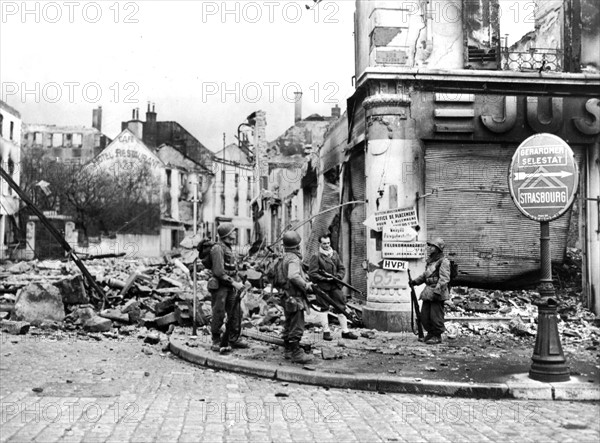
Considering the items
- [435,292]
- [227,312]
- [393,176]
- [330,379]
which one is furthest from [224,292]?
[393,176]

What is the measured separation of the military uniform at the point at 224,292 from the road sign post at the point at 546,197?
410cm

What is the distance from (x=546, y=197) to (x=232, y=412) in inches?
171

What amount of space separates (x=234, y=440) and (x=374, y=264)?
301 inches

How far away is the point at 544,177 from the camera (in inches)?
317

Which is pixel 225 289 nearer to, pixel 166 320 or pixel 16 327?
pixel 166 320

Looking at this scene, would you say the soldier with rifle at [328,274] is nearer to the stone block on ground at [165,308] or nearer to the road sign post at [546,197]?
the stone block on ground at [165,308]

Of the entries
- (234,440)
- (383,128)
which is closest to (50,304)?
Answer: (383,128)

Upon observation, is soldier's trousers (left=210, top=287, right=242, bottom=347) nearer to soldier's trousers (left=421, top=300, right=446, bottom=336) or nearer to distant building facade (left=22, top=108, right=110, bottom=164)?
soldier's trousers (left=421, top=300, right=446, bottom=336)

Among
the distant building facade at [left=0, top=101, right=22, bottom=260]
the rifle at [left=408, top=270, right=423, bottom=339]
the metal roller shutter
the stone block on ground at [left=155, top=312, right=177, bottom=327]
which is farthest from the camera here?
the distant building facade at [left=0, top=101, right=22, bottom=260]

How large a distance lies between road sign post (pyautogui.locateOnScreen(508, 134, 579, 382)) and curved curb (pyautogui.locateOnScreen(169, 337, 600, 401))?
290mm

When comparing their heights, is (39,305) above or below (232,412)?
above

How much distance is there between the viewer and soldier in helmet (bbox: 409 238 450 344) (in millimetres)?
10742

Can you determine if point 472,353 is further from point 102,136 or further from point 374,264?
point 102,136

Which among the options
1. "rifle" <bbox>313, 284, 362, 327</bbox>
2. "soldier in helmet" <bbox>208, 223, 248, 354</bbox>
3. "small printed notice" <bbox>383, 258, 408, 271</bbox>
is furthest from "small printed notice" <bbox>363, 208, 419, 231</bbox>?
"soldier in helmet" <bbox>208, 223, 248, 354</bbox>
